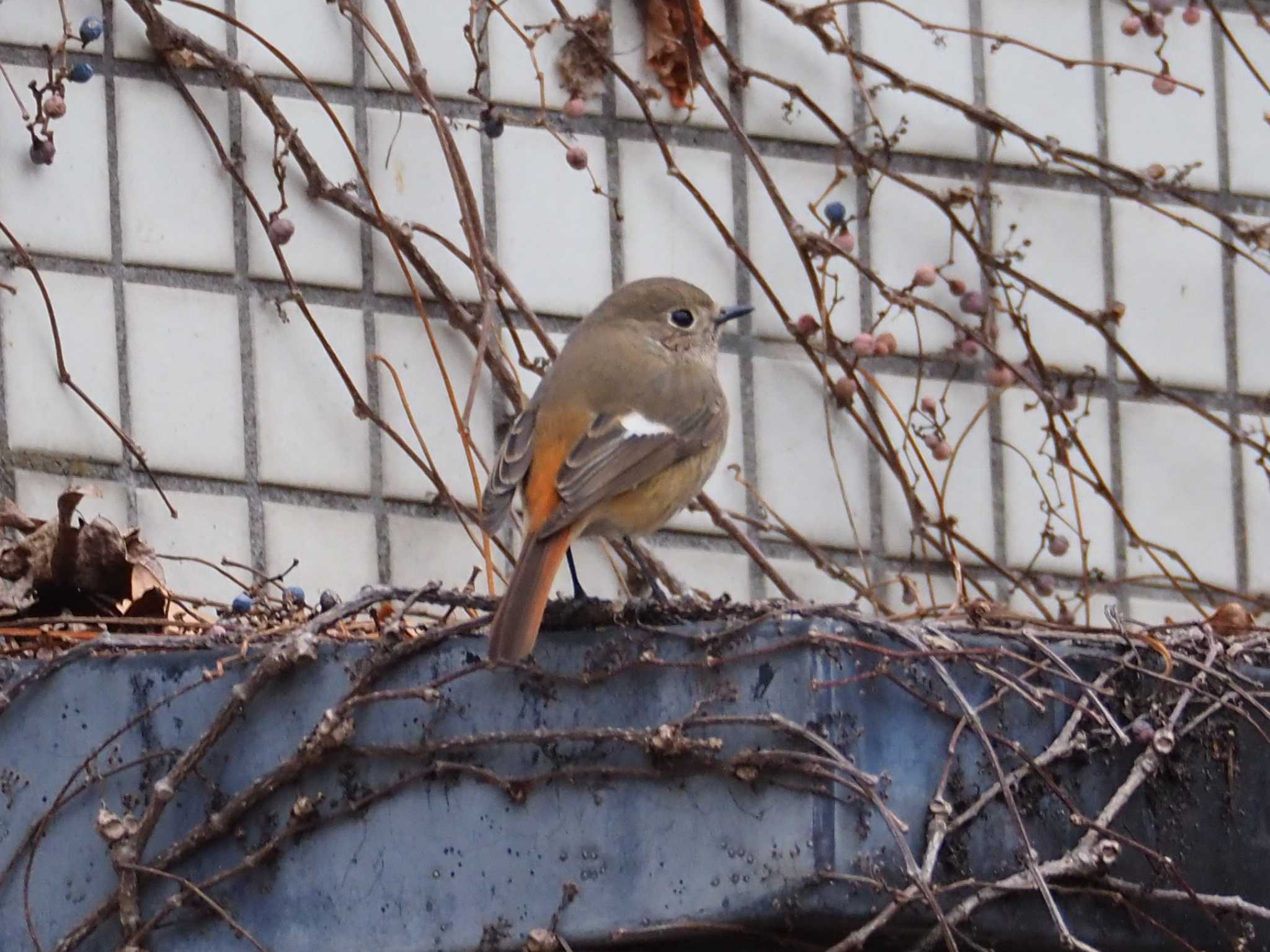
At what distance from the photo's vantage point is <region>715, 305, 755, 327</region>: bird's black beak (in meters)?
5.11

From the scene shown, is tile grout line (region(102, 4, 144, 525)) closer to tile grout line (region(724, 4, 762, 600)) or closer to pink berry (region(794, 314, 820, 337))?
tile grout line (region(724, 4, 762, 600))

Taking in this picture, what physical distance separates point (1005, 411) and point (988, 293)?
0.29 meters

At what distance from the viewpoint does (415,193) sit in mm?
5305

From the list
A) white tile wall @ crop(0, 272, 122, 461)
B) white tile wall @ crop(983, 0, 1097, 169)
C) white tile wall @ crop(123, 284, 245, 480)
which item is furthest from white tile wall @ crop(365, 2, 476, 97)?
white tile wall @ crop(983, 0, 1097, 169)

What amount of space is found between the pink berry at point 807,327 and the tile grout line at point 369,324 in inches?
39.7

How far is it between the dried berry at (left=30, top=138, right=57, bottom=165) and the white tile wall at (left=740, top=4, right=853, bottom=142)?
67.3 inches

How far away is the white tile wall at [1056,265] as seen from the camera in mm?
5836

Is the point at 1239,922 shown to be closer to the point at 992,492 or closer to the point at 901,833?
the point at 901,833

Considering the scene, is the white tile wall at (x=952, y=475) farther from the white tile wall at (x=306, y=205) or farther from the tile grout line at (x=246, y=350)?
the tile grout line at (x=246, y=350)

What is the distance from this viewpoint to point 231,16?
5.18 meters

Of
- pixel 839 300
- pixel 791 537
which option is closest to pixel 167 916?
pixel 791 537

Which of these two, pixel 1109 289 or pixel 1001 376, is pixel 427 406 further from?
pixel 1109 289

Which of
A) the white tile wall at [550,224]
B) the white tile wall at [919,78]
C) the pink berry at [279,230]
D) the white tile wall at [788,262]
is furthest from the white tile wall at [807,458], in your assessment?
the pink berry at [279,230]

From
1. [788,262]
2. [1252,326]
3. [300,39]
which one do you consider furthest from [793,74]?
[1252,326]
